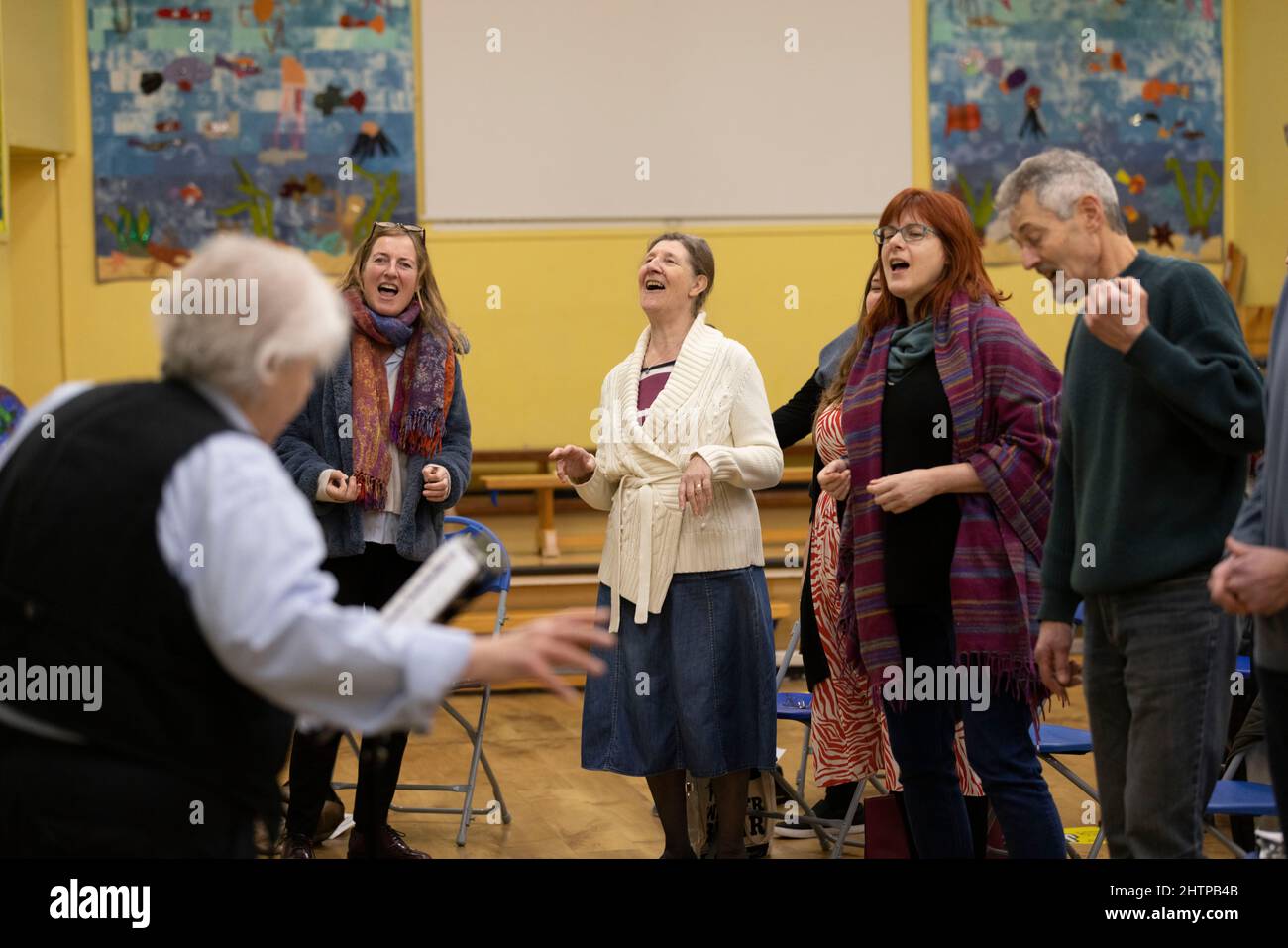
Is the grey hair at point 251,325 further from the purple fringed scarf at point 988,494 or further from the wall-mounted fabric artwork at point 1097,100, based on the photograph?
the wall-mounted fabric artwork at point 1097,100

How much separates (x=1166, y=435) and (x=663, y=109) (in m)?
6.03

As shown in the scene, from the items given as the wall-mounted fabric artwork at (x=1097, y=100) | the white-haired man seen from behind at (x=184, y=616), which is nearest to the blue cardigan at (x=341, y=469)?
the white-haired man seen from behind at (x=184, y=616)

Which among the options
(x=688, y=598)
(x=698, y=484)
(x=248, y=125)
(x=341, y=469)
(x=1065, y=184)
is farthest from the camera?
(x=248, y=125)

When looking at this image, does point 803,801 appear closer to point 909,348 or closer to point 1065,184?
point 909,348

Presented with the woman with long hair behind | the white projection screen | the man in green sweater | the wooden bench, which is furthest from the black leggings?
the white projection screen

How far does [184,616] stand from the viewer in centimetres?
166

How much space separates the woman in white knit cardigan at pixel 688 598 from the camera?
12.9 ft

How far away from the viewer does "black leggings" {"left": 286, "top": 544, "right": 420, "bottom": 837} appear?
401cm

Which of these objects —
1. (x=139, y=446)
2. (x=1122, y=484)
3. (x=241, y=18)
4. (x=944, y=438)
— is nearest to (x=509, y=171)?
(x=241, y=18)

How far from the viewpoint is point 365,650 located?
1633 millimetres

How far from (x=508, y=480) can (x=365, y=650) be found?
6.11 metres

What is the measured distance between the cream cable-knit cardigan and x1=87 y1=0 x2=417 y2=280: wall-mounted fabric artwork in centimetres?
435

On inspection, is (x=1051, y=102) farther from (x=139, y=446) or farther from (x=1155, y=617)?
(x=139, y=446)

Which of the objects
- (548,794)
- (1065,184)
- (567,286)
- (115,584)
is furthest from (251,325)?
(567,286)
